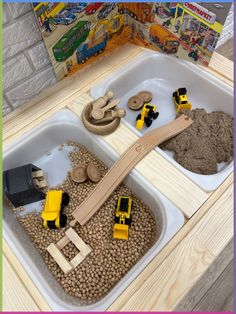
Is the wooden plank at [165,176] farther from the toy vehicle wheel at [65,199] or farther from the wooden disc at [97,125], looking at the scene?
the toy vehicle wheel at [65,199]

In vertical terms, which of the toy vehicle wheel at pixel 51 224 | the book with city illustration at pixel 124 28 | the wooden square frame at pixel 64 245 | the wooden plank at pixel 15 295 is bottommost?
the wooden square frame at pixel 64 245

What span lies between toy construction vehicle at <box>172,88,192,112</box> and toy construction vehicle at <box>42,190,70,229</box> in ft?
1.70

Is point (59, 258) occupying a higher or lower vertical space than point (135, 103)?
lower

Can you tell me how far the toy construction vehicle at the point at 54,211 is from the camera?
792mm

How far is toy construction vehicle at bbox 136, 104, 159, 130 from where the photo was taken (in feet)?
3.18

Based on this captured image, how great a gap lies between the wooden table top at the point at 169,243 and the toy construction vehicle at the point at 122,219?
0.10m

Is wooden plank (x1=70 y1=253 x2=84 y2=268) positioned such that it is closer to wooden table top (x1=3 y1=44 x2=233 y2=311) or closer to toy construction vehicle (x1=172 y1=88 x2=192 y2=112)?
wooden table top (x1=3 y1=44 x2=233 y2=311)

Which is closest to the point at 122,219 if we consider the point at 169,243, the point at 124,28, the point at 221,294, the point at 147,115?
the point at 169,243

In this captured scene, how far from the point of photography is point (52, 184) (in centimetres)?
91

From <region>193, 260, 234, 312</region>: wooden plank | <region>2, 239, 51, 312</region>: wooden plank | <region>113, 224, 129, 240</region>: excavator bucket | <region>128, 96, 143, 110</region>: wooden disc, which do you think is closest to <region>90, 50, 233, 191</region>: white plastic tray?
<region>128, 96, 143, 110</region>: wooden disc

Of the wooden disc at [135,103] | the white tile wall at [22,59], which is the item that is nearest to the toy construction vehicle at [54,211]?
the white tile wall at [22,59]

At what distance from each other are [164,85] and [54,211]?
66 centimetres

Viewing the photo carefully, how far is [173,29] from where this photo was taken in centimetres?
92

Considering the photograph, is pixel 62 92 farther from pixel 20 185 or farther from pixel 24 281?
pixel 24 281
